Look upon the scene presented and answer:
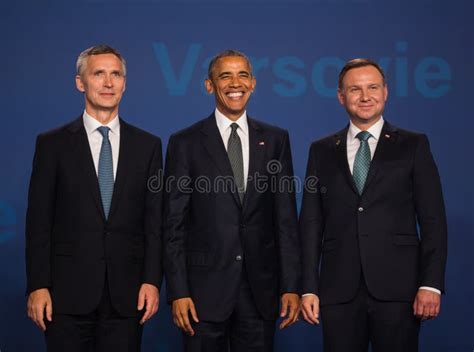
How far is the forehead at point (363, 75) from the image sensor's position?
309cm

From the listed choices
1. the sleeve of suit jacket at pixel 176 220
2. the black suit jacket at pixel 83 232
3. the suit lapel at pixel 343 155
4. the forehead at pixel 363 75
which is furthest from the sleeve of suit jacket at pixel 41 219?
the forehead at pixel 363 75

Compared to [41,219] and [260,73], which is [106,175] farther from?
[260,73]

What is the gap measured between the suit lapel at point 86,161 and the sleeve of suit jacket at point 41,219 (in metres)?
0.10

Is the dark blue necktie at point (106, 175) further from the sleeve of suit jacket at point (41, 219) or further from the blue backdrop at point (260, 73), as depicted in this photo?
the blue backdrop at point (260, 73)

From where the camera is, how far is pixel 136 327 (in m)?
2.88

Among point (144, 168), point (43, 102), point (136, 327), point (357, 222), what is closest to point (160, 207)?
point (144, 168)

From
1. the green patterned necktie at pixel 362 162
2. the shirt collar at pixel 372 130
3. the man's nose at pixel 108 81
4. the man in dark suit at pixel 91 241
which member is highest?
the man's nose at pixel 108 81

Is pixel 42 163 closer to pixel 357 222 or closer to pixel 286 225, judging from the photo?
pixel 286 225

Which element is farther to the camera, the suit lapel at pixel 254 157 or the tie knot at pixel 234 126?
the tie knot at pixel 234 126

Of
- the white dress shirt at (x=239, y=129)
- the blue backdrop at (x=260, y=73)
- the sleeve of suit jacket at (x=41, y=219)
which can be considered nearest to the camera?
the sleeve of suit jacket at (x=41, y=219)

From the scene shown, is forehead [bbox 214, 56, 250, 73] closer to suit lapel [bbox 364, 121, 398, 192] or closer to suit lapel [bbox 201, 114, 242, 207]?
suit lapel [bbox 201, 114, 242, 207]

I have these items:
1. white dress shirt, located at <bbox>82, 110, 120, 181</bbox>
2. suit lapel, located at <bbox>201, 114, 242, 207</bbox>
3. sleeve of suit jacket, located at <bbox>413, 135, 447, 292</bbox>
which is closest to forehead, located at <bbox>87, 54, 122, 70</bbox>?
white dress shirt, located at <bbox>82, 110, 120, 181</bbox>

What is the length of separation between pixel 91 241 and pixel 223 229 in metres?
0.52

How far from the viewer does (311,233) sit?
3.00m
